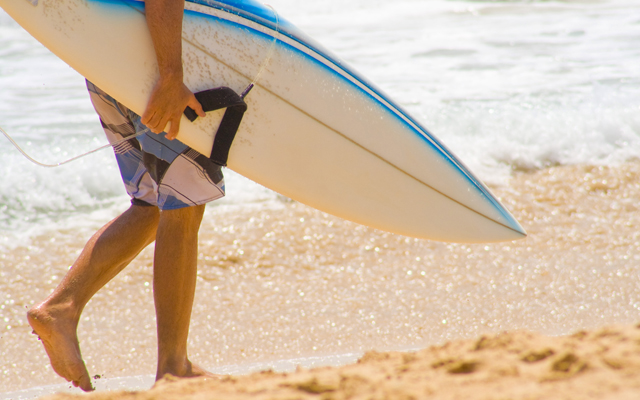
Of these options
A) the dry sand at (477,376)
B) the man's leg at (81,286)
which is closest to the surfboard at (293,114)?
the man's leg at (81,286)

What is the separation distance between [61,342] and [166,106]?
31.6 inches

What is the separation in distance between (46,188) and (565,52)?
6.22 metres

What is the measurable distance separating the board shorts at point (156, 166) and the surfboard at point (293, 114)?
65 millimetres

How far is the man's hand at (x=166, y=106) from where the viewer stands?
6.29 feet

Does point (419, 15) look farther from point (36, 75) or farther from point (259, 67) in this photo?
point (259, 67)

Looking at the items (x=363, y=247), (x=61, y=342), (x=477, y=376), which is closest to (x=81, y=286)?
(x=61, y=342)

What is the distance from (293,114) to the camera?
2350 mm

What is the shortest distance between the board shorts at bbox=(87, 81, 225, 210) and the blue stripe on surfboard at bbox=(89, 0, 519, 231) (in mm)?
371

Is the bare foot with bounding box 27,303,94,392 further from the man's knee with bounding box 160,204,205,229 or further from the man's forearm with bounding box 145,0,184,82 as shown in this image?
the man's forearm with bounding box 145,0,184,82

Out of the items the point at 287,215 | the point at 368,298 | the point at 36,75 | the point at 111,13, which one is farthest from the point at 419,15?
the point at 111,13

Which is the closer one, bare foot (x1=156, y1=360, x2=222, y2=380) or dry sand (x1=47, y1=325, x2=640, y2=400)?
dry sand (x1=47, y1=325, x2=640, y2=400)

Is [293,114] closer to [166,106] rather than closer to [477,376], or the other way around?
[166,106]

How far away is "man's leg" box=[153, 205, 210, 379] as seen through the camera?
198cm

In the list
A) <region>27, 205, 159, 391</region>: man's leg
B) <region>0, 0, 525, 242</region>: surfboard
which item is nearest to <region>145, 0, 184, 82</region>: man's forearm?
<region>0, 0, 525, 242</region>: surfboard
